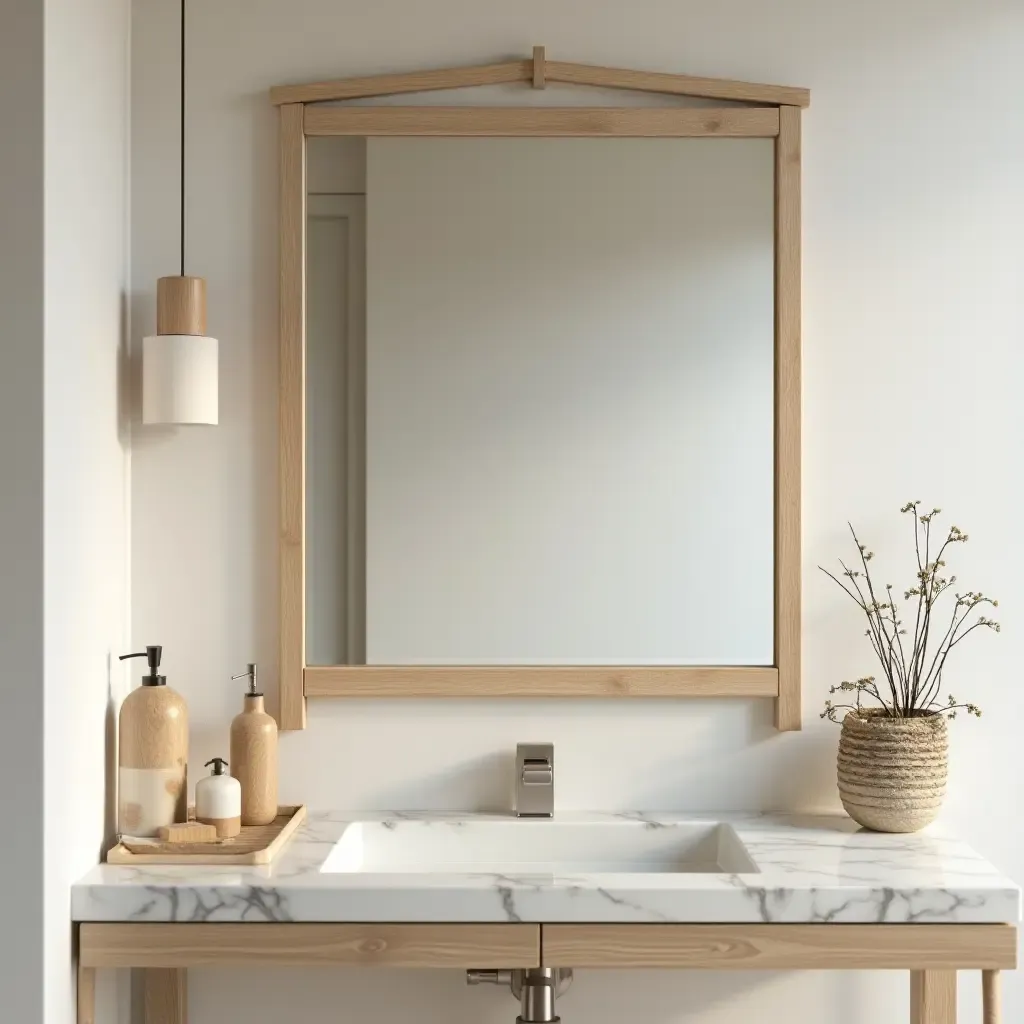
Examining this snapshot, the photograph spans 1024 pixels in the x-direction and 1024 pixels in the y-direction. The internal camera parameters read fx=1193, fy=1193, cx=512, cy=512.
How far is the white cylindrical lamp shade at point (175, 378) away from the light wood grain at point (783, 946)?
38.5 inches

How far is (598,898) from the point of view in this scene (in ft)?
5.42

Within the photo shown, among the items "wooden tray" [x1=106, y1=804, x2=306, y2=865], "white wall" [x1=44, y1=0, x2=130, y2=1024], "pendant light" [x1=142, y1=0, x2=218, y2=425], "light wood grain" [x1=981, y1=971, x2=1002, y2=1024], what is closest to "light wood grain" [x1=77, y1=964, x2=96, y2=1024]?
"white wall" [x1=44, y1=0, x2=130, y2=1024]

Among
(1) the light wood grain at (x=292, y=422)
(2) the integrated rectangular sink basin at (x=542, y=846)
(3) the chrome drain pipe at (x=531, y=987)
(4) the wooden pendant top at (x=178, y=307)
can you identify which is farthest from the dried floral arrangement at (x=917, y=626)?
(4) the wooden pendant top at (x=178, y=307)

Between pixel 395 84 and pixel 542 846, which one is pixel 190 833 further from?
pixel 395 84

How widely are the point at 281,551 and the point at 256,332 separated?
1.26ft

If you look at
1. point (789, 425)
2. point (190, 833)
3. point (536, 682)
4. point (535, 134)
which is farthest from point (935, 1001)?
point (535, 134)

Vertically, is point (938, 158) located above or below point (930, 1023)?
above

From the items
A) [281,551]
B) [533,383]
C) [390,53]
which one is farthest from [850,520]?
[390,53]

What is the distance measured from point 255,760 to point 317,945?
1.19 ft

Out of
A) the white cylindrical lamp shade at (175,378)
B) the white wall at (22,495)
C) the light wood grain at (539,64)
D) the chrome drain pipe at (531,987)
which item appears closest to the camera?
the white wall at (22,495)

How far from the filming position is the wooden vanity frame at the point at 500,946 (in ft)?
5.41

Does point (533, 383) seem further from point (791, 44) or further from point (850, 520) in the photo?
point (791, 44)

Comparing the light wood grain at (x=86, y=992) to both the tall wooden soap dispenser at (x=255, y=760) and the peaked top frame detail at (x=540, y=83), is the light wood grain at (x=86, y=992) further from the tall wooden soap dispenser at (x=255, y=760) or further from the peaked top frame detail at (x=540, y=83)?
the peaked top frame detail at (x=540, y=83)

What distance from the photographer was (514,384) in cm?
207
